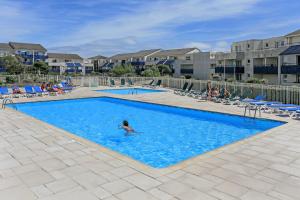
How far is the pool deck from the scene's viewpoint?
4207mm

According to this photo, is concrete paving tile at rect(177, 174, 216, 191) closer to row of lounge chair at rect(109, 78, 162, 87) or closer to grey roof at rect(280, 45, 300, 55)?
row of lounge chair at rect(109, 78, 162, 87)

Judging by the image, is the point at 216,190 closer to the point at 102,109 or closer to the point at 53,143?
the point at 53,143

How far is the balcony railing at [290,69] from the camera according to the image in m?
27.6

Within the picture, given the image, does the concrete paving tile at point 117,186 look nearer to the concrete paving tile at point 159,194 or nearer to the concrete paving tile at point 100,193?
the concrete paving tile at point 100,193

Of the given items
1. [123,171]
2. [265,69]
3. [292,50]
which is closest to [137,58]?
[265,69]

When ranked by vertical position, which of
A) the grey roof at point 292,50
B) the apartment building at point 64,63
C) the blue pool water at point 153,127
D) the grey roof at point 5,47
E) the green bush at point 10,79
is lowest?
the blue pool water at point 153,127

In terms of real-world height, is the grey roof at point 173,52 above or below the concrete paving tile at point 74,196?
above

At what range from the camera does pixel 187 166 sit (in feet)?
17.7

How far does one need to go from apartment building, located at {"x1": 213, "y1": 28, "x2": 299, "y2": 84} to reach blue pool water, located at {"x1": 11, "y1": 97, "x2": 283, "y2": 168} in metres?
20.8

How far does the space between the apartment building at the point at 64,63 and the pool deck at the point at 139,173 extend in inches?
2248

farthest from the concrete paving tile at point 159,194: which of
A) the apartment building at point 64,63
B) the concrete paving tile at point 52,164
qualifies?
the apartment building at point 64,63

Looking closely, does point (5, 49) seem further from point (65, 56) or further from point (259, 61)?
point (259, 61)

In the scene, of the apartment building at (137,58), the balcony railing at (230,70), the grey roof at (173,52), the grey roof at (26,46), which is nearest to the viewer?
the balcony railing at (230,70)

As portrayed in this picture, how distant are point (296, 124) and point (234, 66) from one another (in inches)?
1243
